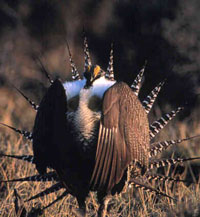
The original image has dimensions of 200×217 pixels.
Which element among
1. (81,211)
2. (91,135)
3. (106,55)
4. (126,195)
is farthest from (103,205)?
(106,55)

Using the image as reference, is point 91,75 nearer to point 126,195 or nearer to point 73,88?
point 73,88

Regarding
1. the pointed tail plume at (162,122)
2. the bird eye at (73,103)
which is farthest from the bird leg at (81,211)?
the pointed tail plume at (162,122)

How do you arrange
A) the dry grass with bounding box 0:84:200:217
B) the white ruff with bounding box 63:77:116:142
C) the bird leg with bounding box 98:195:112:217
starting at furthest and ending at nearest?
the dry grass with bounding box 0:84:200:217
the bird leg with bounding box 98:195:112:217
the white ruff with bounding box 63:77:116:142

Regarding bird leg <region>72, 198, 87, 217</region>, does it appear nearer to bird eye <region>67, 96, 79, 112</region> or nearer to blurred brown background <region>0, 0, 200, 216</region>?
blurred brown background <region>0, 0, 200, 216</region>

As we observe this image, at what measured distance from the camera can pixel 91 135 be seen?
2951 millimetres

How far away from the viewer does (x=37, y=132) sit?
10.0 feet

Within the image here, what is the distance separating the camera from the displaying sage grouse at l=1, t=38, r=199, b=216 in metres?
2.86

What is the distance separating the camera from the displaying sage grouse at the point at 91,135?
2861 millimetres

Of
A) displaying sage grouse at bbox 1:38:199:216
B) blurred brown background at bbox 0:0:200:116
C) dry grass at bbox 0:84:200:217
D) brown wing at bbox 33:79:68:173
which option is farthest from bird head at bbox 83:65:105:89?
blurred brown background at bbox 0:0:200:116

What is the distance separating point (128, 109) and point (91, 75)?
11.7 inches

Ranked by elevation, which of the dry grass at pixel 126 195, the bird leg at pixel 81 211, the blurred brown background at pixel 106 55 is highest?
the blurred brown background at pixel 106 55

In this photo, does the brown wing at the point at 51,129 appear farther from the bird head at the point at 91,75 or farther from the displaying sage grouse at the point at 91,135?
the bird head at the point at 91,75

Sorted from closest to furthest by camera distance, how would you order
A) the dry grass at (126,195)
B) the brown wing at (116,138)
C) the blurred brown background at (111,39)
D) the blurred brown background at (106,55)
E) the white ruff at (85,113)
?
the brown wing at (116,138), the white ruff at (85,113), the dry grass at (126,195), the blurred brown background at (106,55), the blurred brown background at (111,39)

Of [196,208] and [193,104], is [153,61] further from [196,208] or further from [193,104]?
[196,208]
